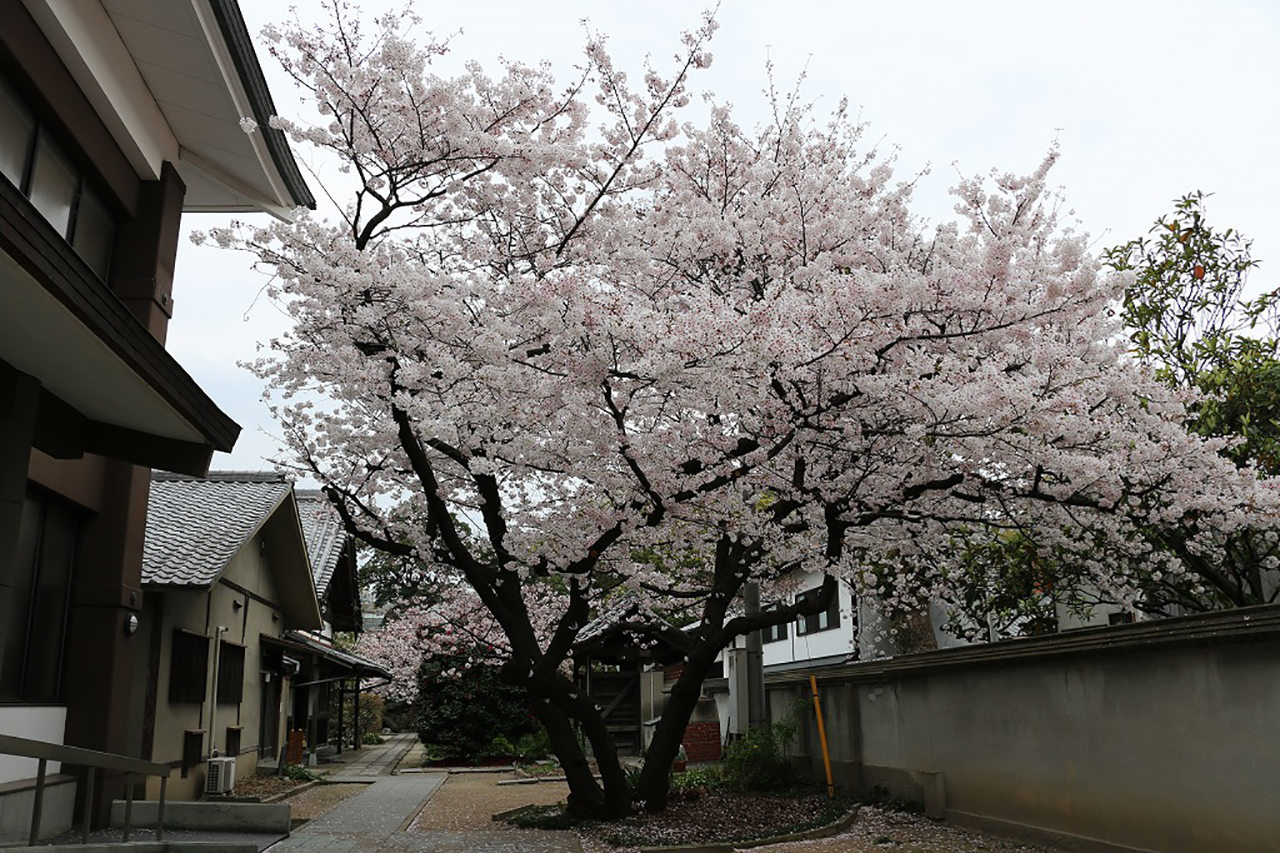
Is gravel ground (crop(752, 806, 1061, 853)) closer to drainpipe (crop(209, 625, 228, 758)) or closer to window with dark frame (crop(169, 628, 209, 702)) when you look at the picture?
window with dark frame (crop(169, 628, 209, 702))

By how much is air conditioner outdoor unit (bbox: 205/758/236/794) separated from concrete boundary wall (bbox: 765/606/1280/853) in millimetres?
9880

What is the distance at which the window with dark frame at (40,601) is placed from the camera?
9.38 metres

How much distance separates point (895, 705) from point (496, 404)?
6480 millimetres

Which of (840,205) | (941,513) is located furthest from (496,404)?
(941,513)

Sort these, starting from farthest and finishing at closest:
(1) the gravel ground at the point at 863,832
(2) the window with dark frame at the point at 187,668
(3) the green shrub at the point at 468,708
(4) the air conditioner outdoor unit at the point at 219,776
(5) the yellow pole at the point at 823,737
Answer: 1. (3) the green shrub at the point at 468,708
2. (4) the air conditioner outdoor unit at the point at 219,776
3. (2) the window with dark frame at the point at 187,668
4. (5) the yellow pole at the point at 823,737
5. (1) the gravel ground at the point at 863,832

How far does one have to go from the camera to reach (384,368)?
10.6 m

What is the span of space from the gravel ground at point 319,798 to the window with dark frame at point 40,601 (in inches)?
178

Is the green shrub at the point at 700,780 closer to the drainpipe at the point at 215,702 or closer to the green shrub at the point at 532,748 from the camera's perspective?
the drainpipe at the point at 215,702

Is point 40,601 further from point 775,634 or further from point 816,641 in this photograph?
point 775,634

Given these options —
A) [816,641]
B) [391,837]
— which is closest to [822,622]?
[816,641]

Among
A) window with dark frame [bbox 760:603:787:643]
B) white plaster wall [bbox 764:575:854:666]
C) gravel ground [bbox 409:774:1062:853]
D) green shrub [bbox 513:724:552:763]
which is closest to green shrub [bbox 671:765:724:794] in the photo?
gravel ground [bbox 409:774:1062:853]

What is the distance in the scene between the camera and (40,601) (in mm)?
9930

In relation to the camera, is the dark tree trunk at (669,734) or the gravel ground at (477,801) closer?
the dark tree trunk at (669,734)

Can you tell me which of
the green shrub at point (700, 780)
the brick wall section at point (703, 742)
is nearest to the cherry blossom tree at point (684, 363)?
the green shrub at point (700, 780)
